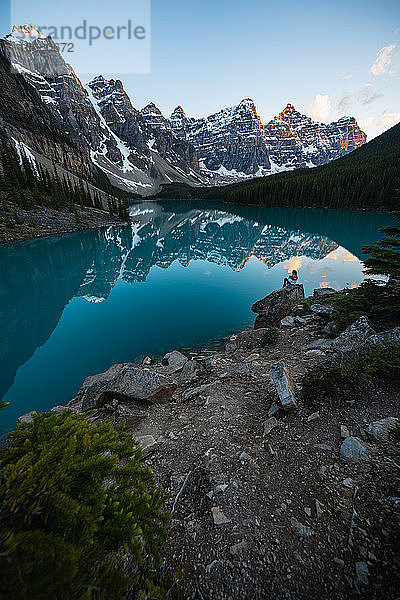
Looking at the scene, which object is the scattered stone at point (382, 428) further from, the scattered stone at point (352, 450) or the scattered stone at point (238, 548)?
the scattered stone at point (238, 548)

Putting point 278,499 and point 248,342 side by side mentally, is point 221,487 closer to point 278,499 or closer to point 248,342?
point 278,499

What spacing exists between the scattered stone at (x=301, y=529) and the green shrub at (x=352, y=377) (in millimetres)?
2559

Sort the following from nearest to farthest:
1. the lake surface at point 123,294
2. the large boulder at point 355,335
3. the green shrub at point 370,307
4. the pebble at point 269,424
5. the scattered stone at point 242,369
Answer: the pebble at point 269,424, the large boulder at point 355,335, the green shrub at point 370,307, the scattered stone at point 242,369, the lake surface at point 123,294

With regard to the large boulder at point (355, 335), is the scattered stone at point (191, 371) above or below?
below

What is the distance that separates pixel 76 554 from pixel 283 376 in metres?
5.09

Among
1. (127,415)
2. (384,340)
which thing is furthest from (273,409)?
(127,415)

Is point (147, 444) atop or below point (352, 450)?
below

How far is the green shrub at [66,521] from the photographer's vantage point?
1.20m

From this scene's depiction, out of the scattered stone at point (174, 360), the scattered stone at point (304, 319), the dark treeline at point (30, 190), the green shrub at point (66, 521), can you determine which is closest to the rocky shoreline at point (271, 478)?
the green shrub at point (66, 521)

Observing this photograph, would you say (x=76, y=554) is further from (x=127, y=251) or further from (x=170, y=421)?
(x=127, y=251)

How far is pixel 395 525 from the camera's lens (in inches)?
114

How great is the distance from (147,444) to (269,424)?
2.69 metres

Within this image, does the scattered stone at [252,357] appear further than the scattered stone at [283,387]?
Yes

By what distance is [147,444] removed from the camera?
5148 millimetres
